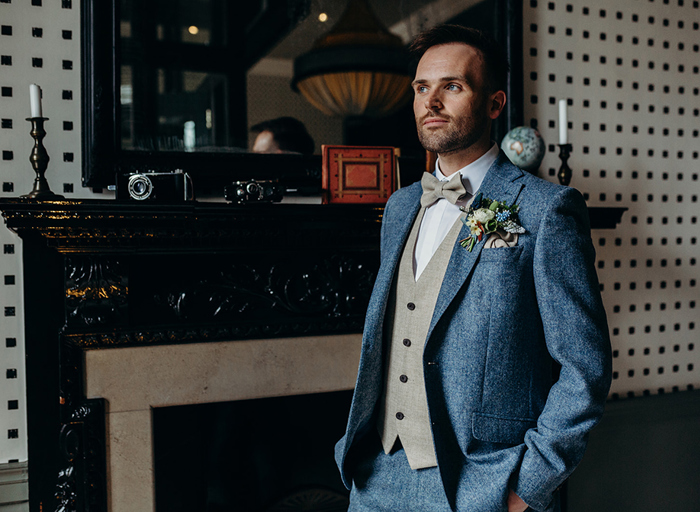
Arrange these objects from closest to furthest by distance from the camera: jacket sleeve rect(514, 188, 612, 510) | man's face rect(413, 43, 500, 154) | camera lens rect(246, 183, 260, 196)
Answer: jacket sleeve rect(514, 188, 612, 510) < man's face rect(413, 43, 500, 154) < camera lens rect(246, 183, 260, 196)

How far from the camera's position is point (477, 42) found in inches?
50.2

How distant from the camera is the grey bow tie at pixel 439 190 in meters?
1.30

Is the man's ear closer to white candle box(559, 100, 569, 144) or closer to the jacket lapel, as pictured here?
the jacket lapel

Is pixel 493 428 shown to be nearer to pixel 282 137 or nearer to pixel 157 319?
pixel 157 319

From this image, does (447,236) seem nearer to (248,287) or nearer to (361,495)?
(361,495)

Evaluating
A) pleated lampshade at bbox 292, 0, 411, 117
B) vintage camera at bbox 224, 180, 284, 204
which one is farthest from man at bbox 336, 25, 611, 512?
pleated lampshade at bbox 292, 0, 411, 117

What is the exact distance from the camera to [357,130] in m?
2.28

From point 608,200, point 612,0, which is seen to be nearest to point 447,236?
point 608,200

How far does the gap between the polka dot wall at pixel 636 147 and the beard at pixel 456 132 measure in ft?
4.84

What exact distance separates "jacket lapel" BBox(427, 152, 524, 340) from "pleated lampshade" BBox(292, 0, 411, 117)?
3.61 feet

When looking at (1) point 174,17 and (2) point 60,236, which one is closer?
(2) point 60,236

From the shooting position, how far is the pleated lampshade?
223 centimetres

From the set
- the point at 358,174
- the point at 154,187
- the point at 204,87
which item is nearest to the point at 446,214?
the point at 358,174

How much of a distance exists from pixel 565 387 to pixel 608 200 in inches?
75.5
